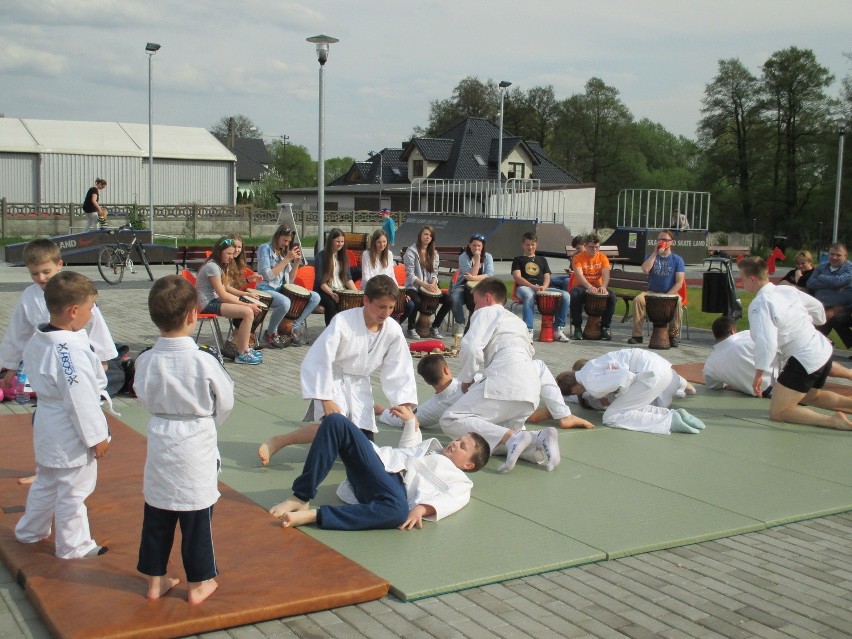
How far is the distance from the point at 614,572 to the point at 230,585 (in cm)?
190

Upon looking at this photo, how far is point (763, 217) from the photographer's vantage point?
50812 mm

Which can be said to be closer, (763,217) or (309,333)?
(309,333)

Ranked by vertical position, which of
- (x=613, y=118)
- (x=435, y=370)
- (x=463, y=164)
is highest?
(x=613, y=118)

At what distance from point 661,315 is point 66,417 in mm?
9332

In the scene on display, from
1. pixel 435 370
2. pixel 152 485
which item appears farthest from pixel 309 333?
pixel 152 485

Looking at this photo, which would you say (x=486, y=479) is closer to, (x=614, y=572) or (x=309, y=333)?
(x=614, y=572)

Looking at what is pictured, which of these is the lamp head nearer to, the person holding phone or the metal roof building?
the person holding phone

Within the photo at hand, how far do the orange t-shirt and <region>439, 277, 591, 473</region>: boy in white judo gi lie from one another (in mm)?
6355

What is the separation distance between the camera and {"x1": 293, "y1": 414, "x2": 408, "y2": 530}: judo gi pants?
511cm

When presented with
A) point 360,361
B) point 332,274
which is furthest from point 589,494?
point 332,274

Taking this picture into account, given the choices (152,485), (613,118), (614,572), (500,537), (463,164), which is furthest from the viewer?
(613,118)

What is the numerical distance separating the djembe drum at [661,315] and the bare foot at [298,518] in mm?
8167

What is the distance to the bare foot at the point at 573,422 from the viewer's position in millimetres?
7723

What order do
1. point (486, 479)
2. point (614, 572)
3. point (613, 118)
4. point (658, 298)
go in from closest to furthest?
point (614, 572), point (486, 479), point (658, 298), point (613, 118)
